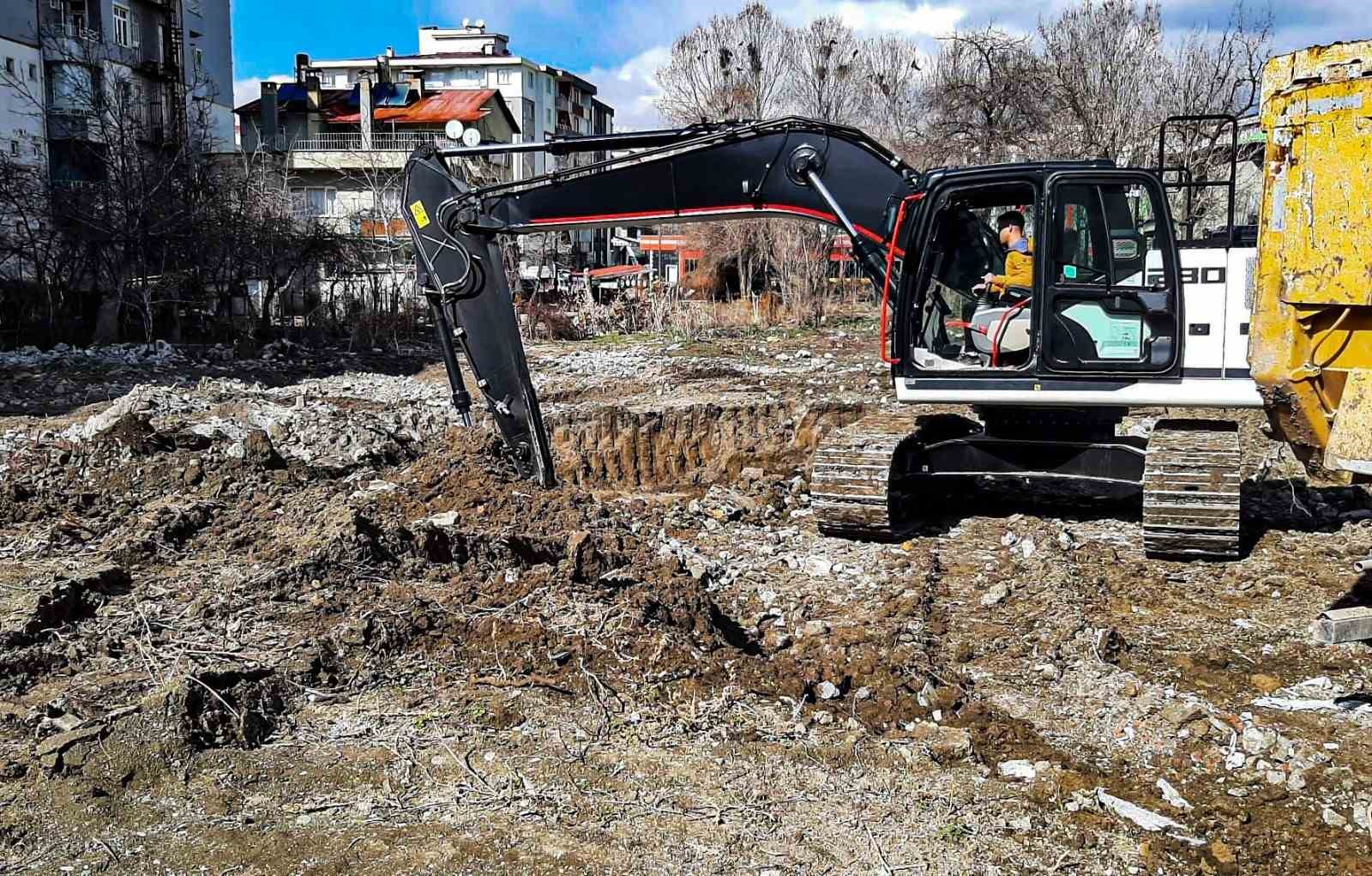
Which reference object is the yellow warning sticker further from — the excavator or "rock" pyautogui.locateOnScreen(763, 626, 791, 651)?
"rock" pyautogui.locateOnScreen(763, 626, 791, 651)

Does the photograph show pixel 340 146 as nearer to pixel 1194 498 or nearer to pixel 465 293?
pixel 465 293

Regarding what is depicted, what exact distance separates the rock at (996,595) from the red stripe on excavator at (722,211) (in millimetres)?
2384

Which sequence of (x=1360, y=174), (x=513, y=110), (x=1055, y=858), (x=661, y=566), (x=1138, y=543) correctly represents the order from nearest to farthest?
(x=1055, y=858)
(x=1360, y=174)
(x=661, y=566)
(x=1138, y=543)
(x=513, y=110)

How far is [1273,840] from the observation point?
13.2ft

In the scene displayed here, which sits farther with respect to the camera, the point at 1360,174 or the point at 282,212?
the point at 282,212

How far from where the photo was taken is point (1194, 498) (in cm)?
711

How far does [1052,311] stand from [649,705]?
146 inches

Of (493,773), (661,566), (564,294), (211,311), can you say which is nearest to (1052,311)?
(661,566)

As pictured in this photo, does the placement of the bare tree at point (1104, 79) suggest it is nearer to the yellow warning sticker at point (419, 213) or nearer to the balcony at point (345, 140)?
the yellow warning sticker at point (419, 213)

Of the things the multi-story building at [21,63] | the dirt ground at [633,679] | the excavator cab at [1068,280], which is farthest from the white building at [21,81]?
the excavator cab at [1068,280]

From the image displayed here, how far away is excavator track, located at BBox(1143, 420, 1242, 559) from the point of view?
7086 millimetres

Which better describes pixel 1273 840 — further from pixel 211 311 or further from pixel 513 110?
pixel 513 110

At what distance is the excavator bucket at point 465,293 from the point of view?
820 centimetres

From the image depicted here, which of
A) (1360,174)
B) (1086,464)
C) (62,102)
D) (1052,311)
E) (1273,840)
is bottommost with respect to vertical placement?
(1273,840)
